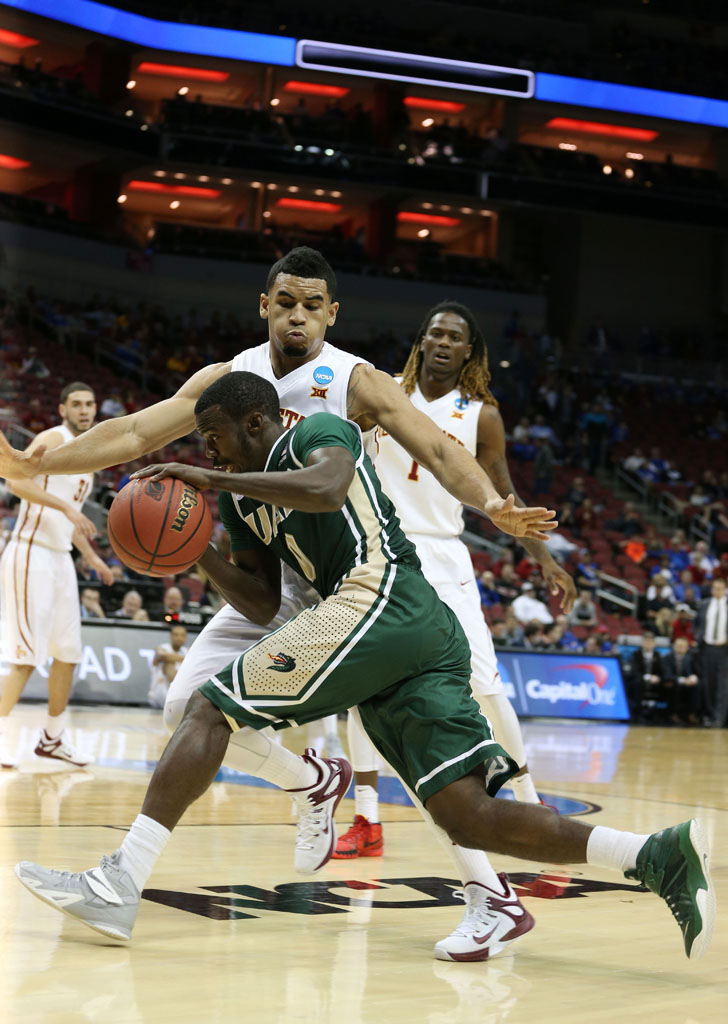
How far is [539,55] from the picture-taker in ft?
101

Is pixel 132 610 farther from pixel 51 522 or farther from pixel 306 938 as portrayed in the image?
pixel 306 938

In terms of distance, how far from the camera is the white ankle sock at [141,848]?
334 centimetres

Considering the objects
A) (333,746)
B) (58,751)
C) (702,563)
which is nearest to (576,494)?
(702,563)

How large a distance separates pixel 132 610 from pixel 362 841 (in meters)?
8.28

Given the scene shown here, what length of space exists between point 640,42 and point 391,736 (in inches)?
1255

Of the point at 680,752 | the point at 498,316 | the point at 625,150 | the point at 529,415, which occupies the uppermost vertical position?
the point at 625,150

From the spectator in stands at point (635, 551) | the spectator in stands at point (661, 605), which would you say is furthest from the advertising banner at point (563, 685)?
the spectator in stands at point (635, 551)

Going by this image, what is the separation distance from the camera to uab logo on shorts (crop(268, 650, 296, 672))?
3.41 metres

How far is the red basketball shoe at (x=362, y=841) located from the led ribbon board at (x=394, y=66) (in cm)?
2551

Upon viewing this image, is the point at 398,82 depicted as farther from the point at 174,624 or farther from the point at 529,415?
the point at 174,624

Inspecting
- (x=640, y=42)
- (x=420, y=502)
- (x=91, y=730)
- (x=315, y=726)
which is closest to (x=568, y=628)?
(x=315, y=726)

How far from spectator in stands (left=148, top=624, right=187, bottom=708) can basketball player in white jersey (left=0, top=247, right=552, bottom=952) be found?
299 inches

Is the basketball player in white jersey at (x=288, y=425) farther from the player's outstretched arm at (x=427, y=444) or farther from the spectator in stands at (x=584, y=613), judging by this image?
the spectator in stands at (x=584, y=613)

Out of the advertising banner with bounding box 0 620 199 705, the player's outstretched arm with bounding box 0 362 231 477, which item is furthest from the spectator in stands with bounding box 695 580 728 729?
the player's outstretched arm with bounding box 0 362 231 477
